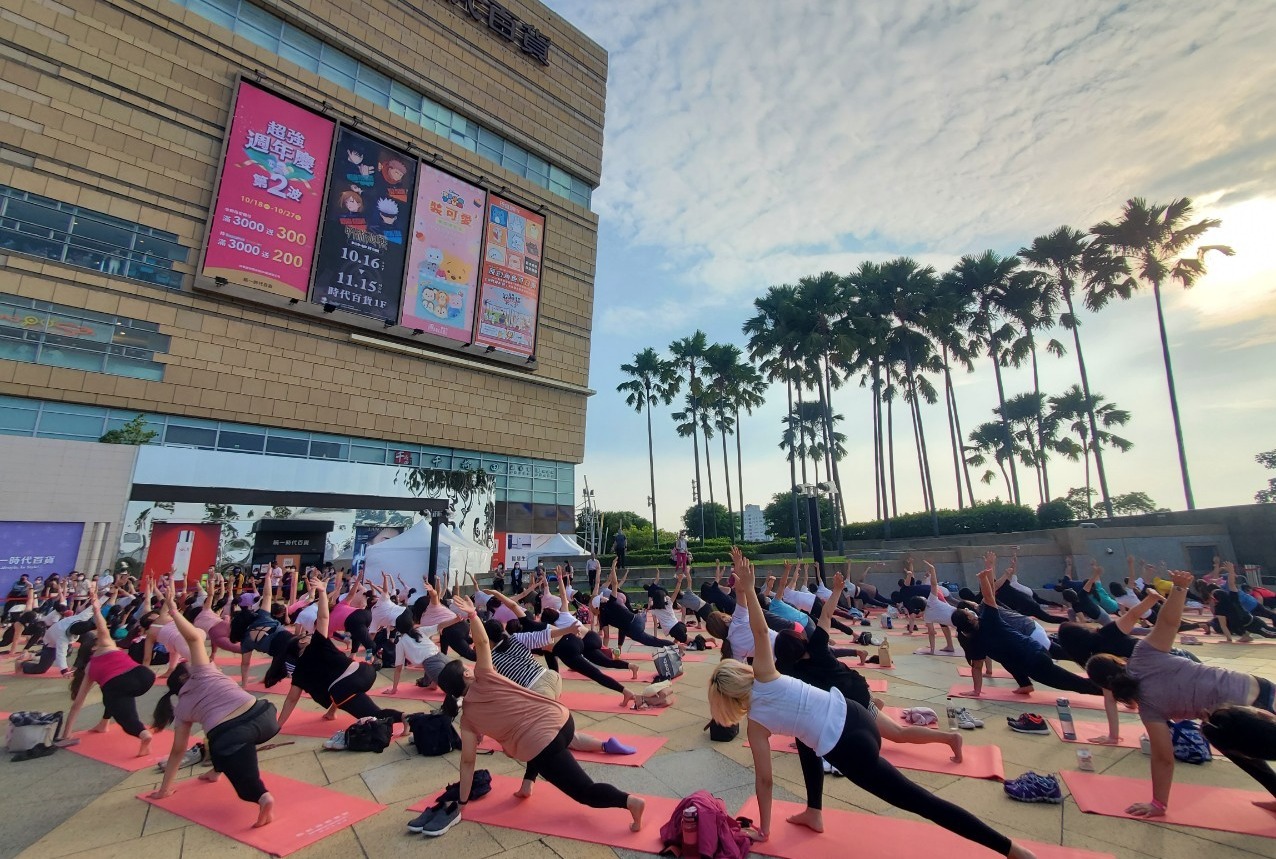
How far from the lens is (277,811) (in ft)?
15.2

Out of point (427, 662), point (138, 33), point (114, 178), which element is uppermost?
point (138, 33)

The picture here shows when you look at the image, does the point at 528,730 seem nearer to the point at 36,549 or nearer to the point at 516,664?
the point at 516,664

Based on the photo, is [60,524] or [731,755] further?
[60,524]

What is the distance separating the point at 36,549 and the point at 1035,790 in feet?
98.4

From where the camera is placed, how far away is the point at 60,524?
67.5 ft

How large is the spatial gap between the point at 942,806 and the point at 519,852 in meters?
2.88

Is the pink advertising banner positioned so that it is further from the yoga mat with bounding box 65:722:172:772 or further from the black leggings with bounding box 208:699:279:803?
the black leggings with bounding box 208:699:279:803

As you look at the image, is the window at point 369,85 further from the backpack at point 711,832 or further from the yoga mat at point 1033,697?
the yoga mat at point 1033,697

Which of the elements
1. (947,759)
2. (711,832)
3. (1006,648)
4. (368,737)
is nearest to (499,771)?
(368,737)

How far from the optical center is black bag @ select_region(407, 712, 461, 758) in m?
5.95

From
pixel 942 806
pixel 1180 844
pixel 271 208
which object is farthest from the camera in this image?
pixel 271 208

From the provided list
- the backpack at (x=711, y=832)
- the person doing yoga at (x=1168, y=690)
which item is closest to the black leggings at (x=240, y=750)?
the backpack at (x=711, y=832)

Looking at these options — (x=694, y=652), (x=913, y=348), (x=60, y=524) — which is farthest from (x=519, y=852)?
(x=913, y=348)

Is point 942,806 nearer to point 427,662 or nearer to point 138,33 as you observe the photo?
point 427,662
